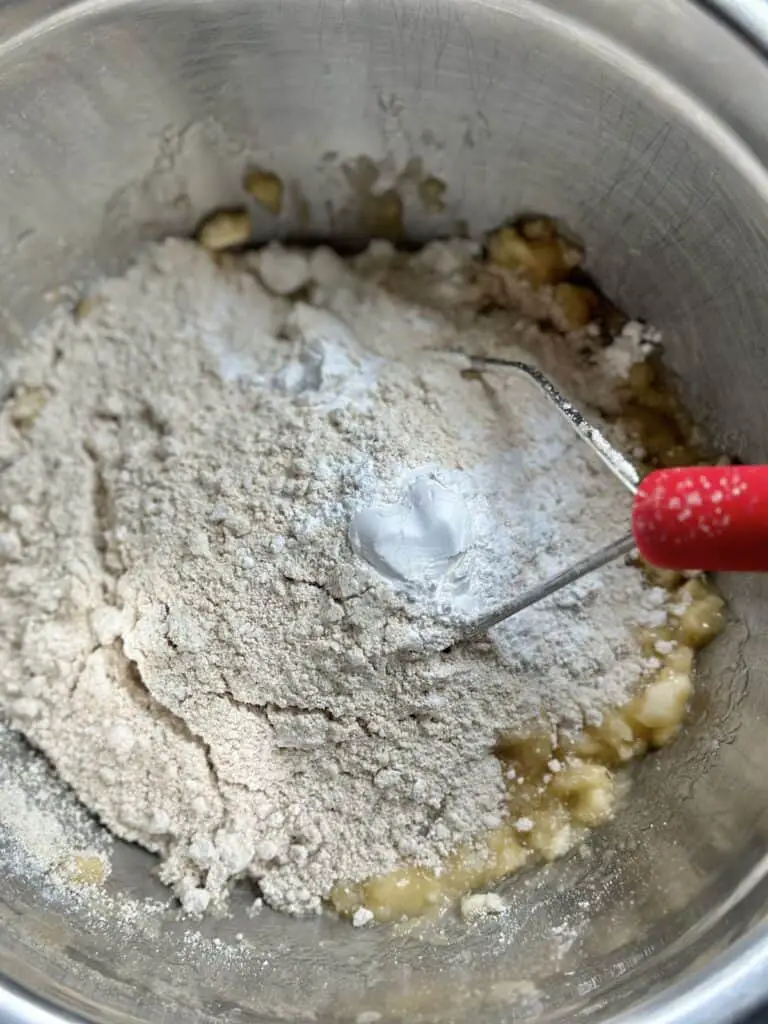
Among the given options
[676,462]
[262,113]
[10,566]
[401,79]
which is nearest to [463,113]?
[401,79]

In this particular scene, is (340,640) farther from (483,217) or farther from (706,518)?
(483,217)

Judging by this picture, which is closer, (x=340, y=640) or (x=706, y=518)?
(x=706, y=518)

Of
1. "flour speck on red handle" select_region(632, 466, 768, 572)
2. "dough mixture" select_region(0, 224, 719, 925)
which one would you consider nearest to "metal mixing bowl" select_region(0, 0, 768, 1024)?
"dough mixture" select_region(0, 224, 719, 925)

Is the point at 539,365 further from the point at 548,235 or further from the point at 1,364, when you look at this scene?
the point at 1,364

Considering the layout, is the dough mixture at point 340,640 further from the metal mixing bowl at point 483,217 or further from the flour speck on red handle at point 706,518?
the flour speck on red handle at point 706,518

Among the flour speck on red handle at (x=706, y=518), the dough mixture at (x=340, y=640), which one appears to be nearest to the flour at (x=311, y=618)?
the dough mixture at (x=340, y=640)

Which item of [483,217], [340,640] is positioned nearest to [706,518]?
[340,640]

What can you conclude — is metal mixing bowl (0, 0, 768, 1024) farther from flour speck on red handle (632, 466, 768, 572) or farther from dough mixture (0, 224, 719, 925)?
flour speck on red handle (632, 466, 768, 572)
